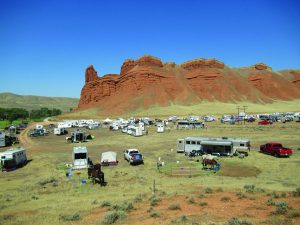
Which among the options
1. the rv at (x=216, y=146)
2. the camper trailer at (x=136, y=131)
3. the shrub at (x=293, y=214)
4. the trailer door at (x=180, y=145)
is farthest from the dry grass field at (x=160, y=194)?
the camper trailer at (x=136, y=131)

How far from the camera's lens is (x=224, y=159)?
33.6 metres

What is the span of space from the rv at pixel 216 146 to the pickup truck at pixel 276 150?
223 centimetres

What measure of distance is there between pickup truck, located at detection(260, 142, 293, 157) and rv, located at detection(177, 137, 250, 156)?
2.23 m

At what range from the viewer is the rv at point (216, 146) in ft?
116

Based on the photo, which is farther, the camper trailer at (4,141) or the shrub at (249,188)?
the camper trailer at (4,141)

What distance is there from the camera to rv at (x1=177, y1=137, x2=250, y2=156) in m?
35.2

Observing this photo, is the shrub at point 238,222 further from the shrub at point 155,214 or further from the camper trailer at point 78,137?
the camper trailer at point 78,137

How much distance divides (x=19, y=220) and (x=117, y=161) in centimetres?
1839

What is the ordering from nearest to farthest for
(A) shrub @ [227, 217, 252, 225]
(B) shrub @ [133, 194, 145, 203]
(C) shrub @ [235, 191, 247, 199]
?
(A) shrub @ [227, 217, 252, 225] < (C) shrub @ [235, 191, 247, 199] < (B) shrub @ [133, 194, 145, 203]

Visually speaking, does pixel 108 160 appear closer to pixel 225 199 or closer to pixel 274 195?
pixel 225 199

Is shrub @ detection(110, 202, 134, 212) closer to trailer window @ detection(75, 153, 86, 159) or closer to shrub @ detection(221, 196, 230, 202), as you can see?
shrub @ detection(221, 196, 230, 202)

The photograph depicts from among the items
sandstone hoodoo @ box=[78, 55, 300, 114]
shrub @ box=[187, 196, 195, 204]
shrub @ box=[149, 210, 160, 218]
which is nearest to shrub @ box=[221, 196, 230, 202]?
shrub @ box=[187, 196, 195, 204]

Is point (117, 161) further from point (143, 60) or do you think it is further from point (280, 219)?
point (143, 60)

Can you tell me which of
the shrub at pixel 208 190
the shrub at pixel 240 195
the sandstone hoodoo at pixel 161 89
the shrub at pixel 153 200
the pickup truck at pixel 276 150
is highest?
the sandstone hoodoo at pixel 161 89
